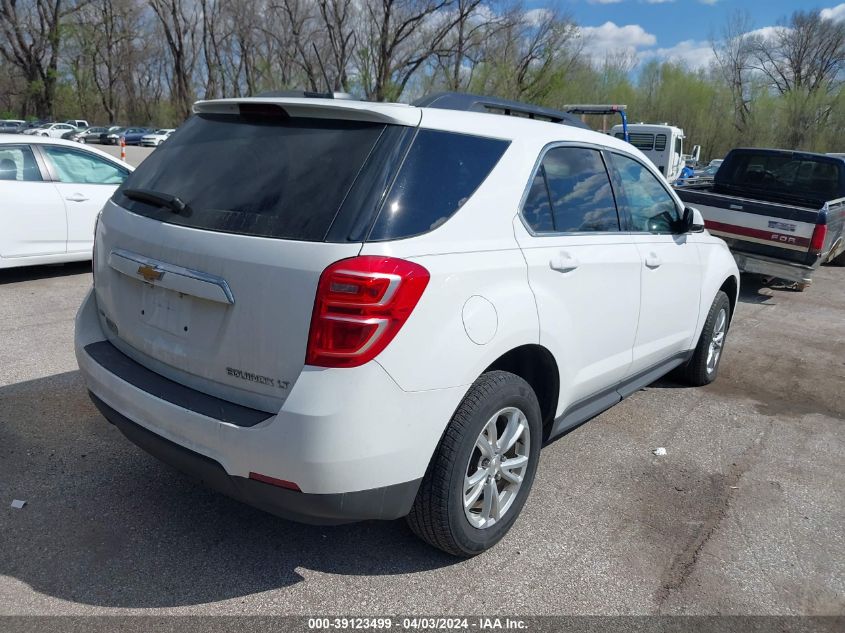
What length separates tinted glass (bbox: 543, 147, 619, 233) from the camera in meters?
3.19

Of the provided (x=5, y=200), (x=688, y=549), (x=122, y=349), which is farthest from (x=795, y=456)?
(x=5, y=200)

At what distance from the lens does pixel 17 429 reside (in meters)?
3.85

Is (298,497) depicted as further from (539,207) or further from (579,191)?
Answer: (579,191)

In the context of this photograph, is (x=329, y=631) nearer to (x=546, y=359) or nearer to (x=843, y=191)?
(x=546, y=359)

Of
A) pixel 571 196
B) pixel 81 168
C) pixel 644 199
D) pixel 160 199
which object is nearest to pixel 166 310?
pixel 160 199

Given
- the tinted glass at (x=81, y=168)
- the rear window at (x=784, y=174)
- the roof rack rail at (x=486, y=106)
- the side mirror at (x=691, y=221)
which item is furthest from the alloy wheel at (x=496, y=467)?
the rear window at (x=784, y=174)

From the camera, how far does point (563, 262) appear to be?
3066 mm

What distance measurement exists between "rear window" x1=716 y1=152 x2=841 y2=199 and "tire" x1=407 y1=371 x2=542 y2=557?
8.49 m

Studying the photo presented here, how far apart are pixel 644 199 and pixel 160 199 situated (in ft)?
8.98

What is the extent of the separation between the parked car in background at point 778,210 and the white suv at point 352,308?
5938mm

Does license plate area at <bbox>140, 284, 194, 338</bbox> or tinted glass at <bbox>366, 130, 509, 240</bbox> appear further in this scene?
license plate area at <bbox>140, 284, 194, 338</bbox>

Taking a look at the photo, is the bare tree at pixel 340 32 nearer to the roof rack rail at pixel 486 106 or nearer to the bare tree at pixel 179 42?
the bare tree at pixel 179 42

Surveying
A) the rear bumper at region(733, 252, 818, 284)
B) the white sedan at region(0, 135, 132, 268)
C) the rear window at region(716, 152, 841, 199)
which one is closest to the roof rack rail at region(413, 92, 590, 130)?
the rear bumper at region(733, 252, 818, 284)

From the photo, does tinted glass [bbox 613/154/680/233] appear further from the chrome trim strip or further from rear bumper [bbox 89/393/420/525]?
the chrome trim strip
